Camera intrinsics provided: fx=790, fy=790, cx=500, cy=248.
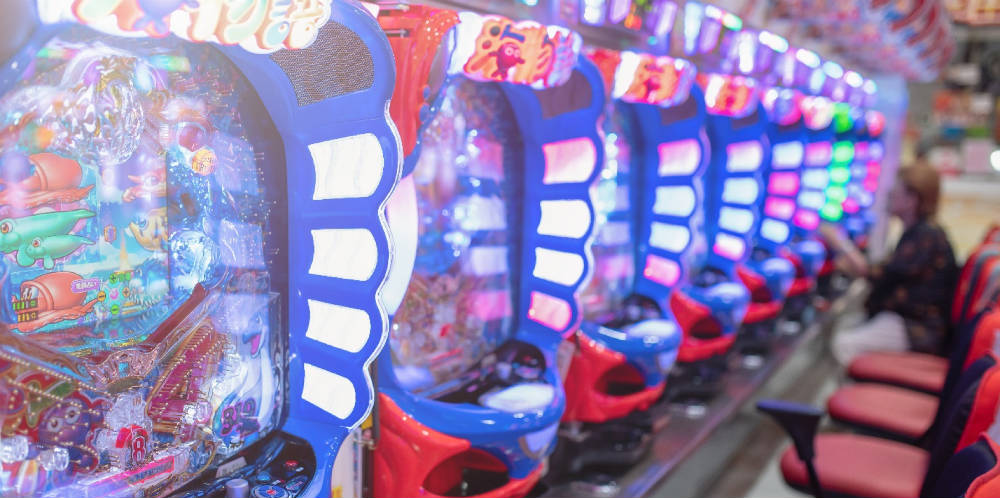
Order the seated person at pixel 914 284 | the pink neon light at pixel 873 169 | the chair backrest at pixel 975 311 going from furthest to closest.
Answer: the pink neon light at pixel 873 169
the seated person at pixel 914 284
the chair backrest at pixel 975 311

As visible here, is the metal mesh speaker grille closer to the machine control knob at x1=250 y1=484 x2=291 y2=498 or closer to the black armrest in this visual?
the machine control knob at x1=250 y1=484 x2=291 y2=498

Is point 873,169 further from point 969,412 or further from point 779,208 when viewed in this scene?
point 969,412

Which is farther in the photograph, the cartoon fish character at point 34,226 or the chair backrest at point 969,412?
the chair backrest at point 969,412

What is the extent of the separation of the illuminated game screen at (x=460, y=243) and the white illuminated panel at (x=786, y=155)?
2672 mm

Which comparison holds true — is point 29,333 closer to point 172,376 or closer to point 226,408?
point 172,376

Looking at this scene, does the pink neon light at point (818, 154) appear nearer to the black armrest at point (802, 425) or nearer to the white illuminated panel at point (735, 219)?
the white illuminated panel at point (735, 219)

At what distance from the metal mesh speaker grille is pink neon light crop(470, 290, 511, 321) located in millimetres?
976

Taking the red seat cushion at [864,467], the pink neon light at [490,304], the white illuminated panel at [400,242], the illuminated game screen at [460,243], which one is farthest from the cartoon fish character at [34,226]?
the red seat cushion at [864,467]

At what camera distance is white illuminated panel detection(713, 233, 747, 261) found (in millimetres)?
3793

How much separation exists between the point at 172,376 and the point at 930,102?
32.3 ft

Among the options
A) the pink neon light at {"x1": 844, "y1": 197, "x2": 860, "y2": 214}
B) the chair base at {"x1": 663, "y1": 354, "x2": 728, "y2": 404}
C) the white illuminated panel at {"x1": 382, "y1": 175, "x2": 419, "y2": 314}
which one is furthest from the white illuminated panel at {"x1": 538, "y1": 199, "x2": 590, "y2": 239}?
the pink neon light at {"x1": 844, "y1": 197, "x2": 860, "y2": 214}

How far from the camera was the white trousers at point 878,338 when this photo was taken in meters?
4.26

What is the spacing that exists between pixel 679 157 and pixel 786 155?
1.79 m

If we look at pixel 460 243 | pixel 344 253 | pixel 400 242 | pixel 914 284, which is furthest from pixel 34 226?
pixel 914 284
